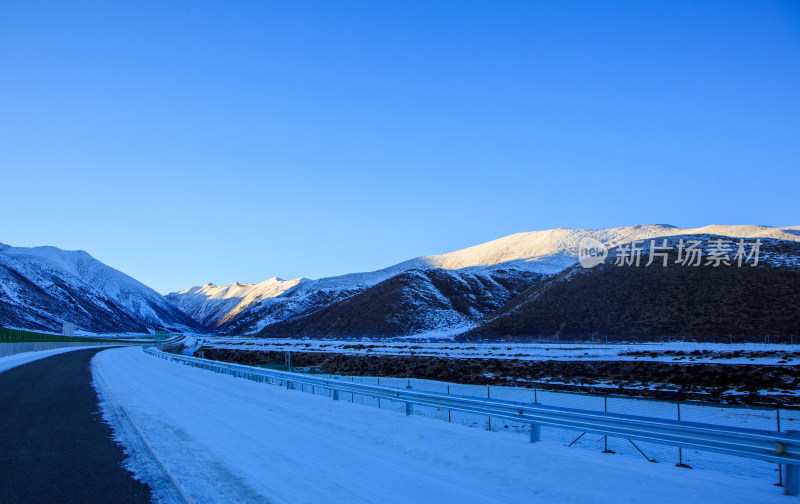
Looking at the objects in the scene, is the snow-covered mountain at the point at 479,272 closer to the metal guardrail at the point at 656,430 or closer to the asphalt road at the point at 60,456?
the asphalt road at the point at 60,456

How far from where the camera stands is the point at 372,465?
8.48 meters

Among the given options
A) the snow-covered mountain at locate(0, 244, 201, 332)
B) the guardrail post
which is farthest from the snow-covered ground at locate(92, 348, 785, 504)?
the snow-covered mountain at locate(0, 244, 201, 332)

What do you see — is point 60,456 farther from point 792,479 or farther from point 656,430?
point 792,479

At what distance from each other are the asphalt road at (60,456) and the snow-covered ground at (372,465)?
0.38 metres

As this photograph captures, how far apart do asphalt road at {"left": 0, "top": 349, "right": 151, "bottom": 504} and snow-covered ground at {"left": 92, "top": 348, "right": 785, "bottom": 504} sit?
378 millimetres

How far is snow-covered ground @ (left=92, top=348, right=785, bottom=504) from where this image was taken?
6.86 metres

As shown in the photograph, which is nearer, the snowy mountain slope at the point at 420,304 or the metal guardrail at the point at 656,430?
the metal guardrail at the point at 656,430

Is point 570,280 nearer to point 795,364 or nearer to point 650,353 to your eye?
point 650,353

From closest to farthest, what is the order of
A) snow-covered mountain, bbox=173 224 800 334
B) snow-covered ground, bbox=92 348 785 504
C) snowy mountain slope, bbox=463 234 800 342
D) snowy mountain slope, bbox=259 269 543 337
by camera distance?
snow-covered ground, bbox=92 348 785 504 < snowy mountain slope, bbox=463 234 800 342 < snowy mountain slope, bbox=259 269 543 337 < snow-covered mountain, bbox=173 224 800 334

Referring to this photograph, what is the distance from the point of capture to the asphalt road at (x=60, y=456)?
22.1 feet

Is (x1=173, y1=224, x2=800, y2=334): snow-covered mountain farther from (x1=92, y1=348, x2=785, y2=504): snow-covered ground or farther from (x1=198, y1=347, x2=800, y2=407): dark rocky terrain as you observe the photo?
(x1=92, y1=348, x2=785, y2=504): snow-covered ground

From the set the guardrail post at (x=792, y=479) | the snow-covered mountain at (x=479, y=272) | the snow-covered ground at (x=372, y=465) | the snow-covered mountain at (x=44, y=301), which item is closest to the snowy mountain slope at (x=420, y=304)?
the snow-covered mountain at (x=479, y=272)

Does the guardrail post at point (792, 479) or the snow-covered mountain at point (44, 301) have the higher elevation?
the snow-covered mountain at point (44, 301)

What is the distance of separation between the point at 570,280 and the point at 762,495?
86.8m
